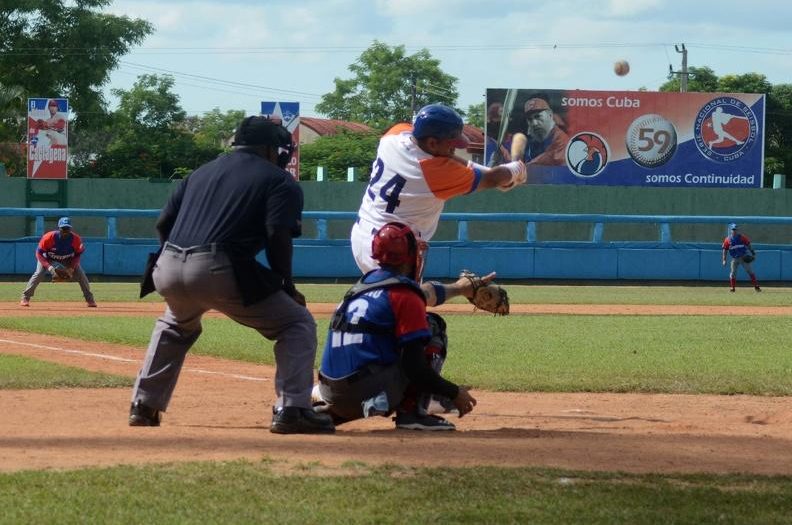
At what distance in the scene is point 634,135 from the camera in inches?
1706

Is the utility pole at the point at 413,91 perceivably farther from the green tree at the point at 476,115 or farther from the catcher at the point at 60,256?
the catcher at the point at 60,256

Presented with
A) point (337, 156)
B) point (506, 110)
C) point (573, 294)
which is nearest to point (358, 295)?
point (573, 294)

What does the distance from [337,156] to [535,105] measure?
24.1m

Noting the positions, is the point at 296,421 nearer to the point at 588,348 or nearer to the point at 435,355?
the point at 435,355

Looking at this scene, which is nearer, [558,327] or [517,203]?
[558,327]

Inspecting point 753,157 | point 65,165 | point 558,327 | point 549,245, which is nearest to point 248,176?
point 558,327

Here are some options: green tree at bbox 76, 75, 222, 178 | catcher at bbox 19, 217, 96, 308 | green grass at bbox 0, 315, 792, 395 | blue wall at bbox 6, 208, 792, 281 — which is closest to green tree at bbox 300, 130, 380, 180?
green tree at bbox 76, 75, 222, 178

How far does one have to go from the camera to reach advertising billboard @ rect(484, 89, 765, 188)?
1699 inches

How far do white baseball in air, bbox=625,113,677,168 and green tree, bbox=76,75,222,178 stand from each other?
1773 cm

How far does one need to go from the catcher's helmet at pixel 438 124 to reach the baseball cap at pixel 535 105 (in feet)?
120

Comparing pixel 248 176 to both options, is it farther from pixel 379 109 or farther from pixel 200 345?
pixel 379 109

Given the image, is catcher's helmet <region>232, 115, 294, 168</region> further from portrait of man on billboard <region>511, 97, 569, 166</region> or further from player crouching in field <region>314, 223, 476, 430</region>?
portrait of man on billboard <region>511, 97, 569, 166</region>

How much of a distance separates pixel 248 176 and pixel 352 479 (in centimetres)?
205

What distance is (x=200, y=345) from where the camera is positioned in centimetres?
1370
